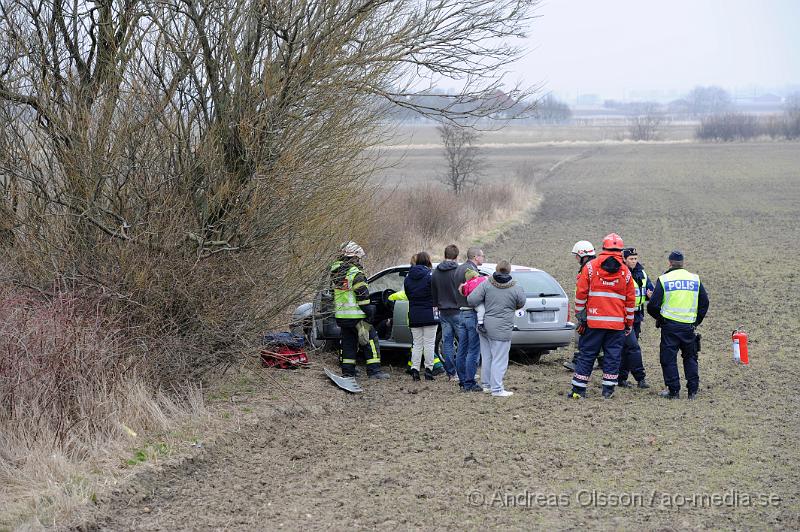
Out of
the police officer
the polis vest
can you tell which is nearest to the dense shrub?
the polis vest

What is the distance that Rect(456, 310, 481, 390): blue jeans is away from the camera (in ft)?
38.6

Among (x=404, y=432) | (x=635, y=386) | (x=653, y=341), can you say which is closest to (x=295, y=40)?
(x=404, y=432)

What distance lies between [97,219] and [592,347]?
5.71 meters

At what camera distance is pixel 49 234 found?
959 cm

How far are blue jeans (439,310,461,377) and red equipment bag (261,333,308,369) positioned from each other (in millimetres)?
1829

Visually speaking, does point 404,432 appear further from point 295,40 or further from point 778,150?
point 778,150

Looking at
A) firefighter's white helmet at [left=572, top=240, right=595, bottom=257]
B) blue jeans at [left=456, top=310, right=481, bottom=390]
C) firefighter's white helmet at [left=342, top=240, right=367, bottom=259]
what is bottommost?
blue jeans at [left=456, top=310, right=481, bottom=390]

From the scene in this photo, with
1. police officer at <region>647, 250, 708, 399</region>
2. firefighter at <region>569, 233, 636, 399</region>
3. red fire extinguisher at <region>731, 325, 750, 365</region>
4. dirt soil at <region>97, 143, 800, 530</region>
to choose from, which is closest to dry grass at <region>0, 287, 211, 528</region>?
dirt soil at <region>97, 143, 800, 530</region>

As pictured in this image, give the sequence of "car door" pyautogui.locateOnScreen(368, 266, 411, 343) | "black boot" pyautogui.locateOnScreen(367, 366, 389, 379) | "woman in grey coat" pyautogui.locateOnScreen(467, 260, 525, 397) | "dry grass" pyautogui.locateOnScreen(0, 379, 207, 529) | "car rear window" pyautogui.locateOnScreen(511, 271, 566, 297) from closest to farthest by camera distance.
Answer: "dry grass" pyautogui.locateOnScreen(0, 379, 207, 529), "woman in grey coat" pyautogui.locateOnScreen(467, 260, 525, 397), "black boot" pyautogui.locateOnScreen(367, 366, 389, 379), "car rear window" pyautogui.locateOnScreen(511, 271, 566, 297), "car door" pyautogui.locateOnScreen(368, 266, 411, 343)

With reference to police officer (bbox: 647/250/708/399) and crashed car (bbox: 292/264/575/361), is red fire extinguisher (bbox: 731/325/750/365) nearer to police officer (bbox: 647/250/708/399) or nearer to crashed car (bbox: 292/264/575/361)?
police officer (bbox: 647/250/708/399)

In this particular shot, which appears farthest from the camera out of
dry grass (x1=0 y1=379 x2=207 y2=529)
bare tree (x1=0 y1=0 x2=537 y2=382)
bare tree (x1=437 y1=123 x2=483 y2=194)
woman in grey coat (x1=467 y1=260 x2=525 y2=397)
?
bare tree (x1=437 y1=123 x2=483 y2=194)

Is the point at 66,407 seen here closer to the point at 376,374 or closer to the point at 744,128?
the point at 376,374

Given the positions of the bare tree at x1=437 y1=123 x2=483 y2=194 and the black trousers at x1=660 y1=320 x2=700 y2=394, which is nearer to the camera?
the black trousers at x1=660 y1=320 x2=700 y2=394

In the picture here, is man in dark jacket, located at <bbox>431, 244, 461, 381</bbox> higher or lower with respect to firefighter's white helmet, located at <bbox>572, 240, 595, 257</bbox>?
lower
